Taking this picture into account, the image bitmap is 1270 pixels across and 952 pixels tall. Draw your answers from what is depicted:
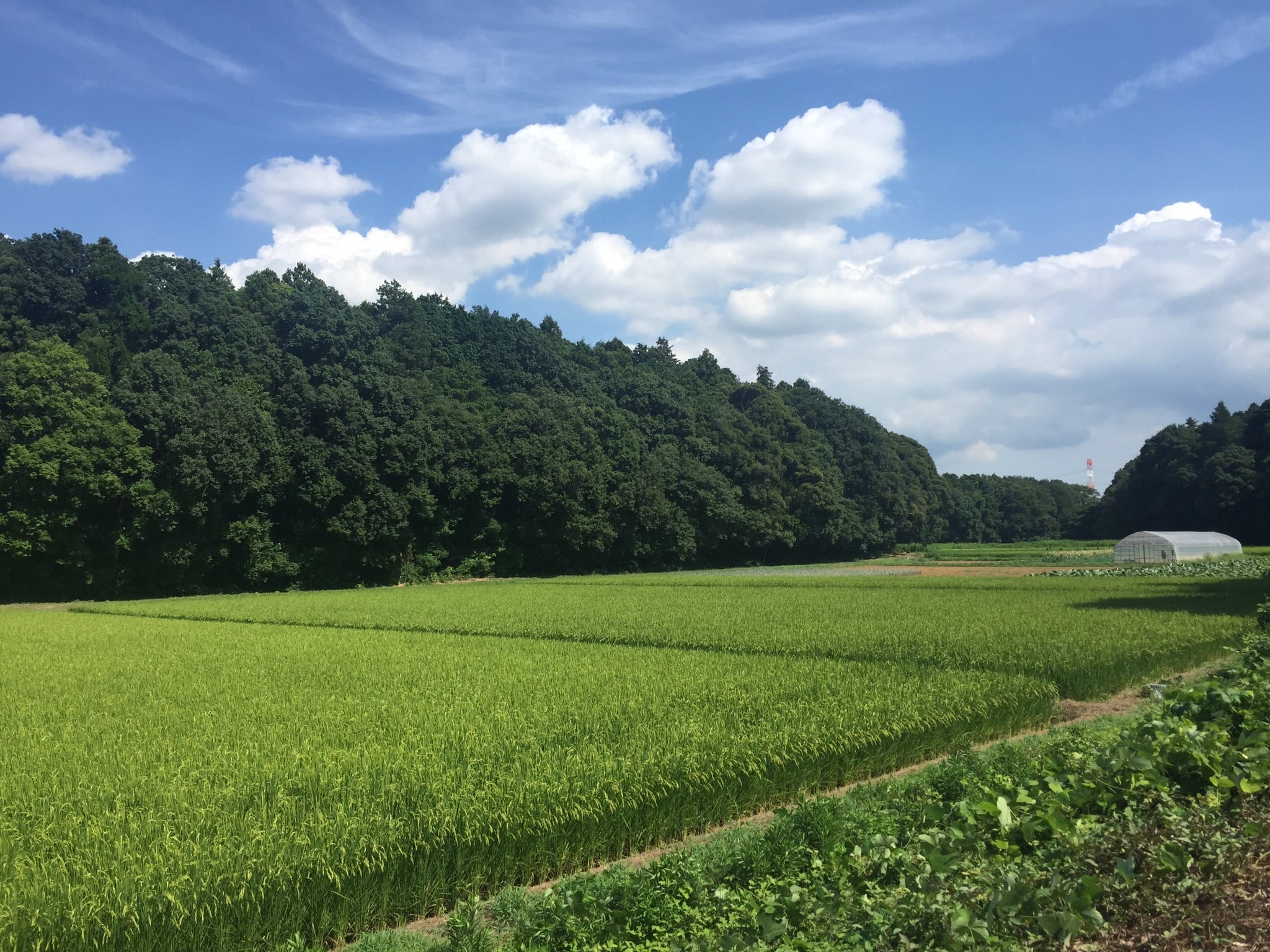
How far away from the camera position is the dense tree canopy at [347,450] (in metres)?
38.7

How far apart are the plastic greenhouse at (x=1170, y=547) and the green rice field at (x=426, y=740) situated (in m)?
41.4

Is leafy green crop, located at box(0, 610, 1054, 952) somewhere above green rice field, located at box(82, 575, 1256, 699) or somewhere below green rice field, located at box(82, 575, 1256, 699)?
above

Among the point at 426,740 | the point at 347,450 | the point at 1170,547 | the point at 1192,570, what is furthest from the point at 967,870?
the point at 1170,547

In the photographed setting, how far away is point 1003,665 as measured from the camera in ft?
48.5

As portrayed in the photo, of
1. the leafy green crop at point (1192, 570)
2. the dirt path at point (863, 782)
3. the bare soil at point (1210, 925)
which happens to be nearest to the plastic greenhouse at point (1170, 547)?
the leafy green crop at point (1192, 570)

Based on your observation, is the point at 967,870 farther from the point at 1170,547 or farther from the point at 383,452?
the point at 1170,547

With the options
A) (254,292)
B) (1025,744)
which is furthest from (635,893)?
(254,292)

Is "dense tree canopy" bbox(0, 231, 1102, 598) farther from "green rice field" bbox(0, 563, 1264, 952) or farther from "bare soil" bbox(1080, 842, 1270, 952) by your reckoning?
"bare soil" bbox(1080, 842, 1270, 952)

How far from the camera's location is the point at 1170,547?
191ft

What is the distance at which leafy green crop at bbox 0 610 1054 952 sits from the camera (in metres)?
5.48

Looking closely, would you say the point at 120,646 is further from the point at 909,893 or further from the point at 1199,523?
the point at 1199,523

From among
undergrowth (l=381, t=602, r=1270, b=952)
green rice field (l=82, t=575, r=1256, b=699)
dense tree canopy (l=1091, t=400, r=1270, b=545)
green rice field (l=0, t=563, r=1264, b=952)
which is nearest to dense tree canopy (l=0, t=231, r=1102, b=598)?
dense tree canopy (l=1091, t=400, r=1270, b=545)

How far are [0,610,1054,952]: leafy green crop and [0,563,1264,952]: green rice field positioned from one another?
28 millimetres

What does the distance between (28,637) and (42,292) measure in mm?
41429
